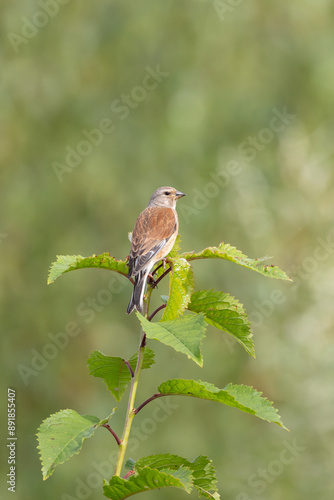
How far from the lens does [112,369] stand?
6.51 feet

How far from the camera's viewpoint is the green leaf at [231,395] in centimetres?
156

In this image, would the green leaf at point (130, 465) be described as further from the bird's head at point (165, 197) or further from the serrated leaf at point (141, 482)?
the bird's head at point (165, 197)

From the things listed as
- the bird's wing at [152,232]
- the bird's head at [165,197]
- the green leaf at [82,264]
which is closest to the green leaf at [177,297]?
the green leaf at [82,264]

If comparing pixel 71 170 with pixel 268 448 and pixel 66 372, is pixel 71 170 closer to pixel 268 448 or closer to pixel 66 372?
pixel 66 372

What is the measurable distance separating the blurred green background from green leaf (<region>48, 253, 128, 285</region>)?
5207 millimetres

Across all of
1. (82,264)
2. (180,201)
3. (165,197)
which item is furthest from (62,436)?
(180,201)

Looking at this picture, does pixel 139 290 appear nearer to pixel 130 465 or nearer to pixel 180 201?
pixel 130 465

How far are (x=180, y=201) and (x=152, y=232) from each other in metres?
5.26

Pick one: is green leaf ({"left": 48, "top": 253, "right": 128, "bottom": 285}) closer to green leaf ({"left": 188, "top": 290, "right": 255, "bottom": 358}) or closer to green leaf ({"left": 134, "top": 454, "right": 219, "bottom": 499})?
green leaf ({"left": 188, "top": 290, "right": 255, "bottom": 358})

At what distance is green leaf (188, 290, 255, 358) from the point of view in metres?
1.80

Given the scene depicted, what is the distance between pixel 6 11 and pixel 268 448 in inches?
244

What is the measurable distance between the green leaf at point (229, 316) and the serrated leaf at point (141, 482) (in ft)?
1.33

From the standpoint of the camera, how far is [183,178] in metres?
8.61

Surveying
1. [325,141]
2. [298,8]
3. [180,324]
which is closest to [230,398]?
[180,324]
